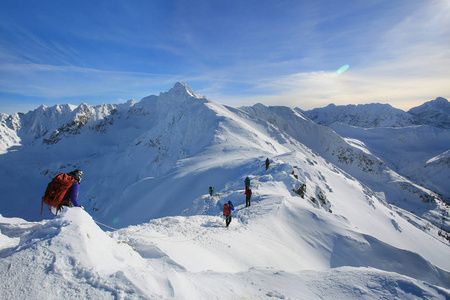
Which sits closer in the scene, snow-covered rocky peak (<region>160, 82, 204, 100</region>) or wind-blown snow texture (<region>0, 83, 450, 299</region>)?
wind-blown snow texture (<region>0, 83, 450, 299</region>)

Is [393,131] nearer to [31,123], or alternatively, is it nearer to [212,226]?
[212,226]

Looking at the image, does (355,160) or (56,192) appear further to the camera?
(355,160)

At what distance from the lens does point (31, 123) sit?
169 metres

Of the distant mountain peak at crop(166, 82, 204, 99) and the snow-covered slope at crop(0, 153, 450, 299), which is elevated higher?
the distant mountain peak at crop(166, 82, 204, 99)

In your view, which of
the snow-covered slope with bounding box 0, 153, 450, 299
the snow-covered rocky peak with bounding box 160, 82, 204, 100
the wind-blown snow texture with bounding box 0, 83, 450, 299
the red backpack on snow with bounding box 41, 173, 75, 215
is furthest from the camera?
the snow-covered rocky peak with bounding box 160, 82, 204, 100

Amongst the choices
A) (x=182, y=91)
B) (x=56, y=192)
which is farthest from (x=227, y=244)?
(x=182, y=91)

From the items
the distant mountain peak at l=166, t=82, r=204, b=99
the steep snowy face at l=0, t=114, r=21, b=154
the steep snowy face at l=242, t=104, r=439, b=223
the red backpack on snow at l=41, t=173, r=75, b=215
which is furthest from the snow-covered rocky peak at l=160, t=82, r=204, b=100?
the steep snowy face at l=0, t=114, r=21, b=154

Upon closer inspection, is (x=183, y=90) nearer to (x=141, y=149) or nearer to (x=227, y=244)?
(x=141, y=149)

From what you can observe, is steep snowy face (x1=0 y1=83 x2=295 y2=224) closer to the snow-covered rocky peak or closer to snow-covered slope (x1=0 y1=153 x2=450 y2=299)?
the snow-covered rocky peak

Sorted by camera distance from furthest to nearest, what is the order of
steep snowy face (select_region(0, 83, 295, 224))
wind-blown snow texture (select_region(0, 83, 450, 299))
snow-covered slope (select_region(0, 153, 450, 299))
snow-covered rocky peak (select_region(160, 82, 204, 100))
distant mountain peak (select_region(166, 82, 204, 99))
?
distant mountain peak (select_region(166, 82, 204, 99)) → snow-covered rocky peak (select_region(160, 82, 204, 100)) → steep snowy face (select_region(0, 83, 295, 224)) → wind-blown snow texture (select_region(0, 83, 450, 299)) → snow-covered slope (select_region(0, 153, 450, 299))

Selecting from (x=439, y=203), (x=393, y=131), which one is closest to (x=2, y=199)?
(x=439, y=203)

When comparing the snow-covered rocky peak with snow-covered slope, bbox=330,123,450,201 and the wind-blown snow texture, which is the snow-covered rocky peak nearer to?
the wind-blown snow texture

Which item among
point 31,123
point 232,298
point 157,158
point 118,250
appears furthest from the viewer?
point 31,123

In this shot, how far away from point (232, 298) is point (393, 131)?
624 feet
